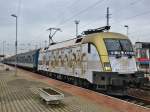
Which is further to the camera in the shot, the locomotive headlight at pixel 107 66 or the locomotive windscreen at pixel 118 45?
the locomotive windscreen at pixel 118 45

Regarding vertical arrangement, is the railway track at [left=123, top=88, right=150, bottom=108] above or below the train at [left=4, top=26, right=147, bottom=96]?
below

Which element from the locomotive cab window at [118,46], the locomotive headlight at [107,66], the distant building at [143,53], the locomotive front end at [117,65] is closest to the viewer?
the locomotive front end at [117,65]

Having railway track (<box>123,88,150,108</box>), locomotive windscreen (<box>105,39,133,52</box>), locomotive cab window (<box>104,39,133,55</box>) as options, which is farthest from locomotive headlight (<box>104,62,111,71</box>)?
railway track (<box>123,88,150,108</box>)

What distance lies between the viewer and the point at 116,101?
40.9 feet

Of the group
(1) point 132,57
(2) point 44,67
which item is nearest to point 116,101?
(1) point 132,57

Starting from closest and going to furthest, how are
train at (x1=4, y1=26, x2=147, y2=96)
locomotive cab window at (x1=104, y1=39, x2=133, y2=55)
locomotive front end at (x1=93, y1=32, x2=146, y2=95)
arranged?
locomotive front end at (x1=93, y1=32, x2=146, y2=95) → train at (x1=4, y1=26, x2=147, y2=96) → locomotive cab window at (x1=104, y1=39, x2=133, y2=55)

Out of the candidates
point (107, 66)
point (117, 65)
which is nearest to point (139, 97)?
point (117, 65)

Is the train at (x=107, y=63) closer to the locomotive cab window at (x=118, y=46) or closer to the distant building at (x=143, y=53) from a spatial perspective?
the locomotive cab window at (x=118, y=46)

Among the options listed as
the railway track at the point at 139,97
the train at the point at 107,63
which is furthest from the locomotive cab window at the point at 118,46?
the railway track at the point at 139,97

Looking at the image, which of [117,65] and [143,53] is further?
[143,53]

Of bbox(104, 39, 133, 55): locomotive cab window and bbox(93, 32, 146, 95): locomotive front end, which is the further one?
bbox(104, 39, 133, 55): locomotive cab window

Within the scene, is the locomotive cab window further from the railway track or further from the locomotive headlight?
the railway track

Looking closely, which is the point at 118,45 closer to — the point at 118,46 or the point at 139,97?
the point at 118,46

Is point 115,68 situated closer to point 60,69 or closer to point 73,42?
point 73,42
